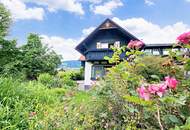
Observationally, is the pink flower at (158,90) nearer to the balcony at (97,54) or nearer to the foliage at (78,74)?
the balcony at (97,54)

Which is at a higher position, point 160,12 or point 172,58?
point 160,12

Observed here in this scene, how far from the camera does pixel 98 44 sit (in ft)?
97.5

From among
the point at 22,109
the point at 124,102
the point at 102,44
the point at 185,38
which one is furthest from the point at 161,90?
the point at 102,44

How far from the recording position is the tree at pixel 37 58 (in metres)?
30.3

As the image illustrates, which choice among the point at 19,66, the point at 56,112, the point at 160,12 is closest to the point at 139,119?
the point at 56,112

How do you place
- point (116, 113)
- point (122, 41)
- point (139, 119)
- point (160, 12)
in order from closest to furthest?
point (139, 119) → point (116, 113) → point (160, 12) → point (122, 41)

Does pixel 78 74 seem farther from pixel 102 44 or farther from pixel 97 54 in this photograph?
pixel 102 44

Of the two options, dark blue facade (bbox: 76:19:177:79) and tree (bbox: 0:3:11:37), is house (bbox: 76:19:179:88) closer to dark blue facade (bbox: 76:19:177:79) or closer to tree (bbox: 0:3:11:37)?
dark blue facade (bbox: 76:19:177:79)

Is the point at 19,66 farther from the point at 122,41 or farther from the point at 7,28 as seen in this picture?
the point at 122,41

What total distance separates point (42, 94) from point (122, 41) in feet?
69.2

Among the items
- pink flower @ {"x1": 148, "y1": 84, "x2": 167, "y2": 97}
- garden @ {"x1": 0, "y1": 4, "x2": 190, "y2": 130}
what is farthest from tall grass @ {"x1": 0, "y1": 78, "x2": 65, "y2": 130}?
pink flower @ {"x1": 148, "y1": 84, "x2": 167, "y2": 97}

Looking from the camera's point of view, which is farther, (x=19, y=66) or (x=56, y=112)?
(x=19, y=66)

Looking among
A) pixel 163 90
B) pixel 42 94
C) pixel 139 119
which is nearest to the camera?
pixel 163 90

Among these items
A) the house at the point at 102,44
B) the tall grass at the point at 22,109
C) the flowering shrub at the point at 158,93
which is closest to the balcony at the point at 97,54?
the house at the point at 102,44
